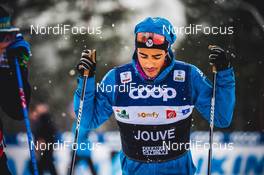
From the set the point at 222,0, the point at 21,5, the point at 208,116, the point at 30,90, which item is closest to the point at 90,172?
the point at 30,90

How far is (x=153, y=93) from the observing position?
2035 mm

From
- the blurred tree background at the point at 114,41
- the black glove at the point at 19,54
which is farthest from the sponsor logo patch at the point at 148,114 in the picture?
Result: the black glove at the point at 19,54

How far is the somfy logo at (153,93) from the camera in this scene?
2.03 m

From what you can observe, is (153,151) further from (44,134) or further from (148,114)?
(44,134)

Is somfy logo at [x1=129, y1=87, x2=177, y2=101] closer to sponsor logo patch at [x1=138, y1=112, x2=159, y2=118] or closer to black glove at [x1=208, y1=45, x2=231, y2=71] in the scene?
sponsor logo patch at [x1=138, y1=112, x2=159, y2=118]

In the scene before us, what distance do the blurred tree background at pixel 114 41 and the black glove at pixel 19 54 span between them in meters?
0.07

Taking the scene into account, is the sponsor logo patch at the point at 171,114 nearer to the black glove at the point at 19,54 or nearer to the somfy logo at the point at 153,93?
the somfy logo at the point at 153,93

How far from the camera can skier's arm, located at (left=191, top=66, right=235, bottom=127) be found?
6.26 ft

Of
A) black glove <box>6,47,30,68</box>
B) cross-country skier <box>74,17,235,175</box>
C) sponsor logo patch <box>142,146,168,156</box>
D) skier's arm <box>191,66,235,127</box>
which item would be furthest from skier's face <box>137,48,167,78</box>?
black glove <box>6,47,30,68</box>

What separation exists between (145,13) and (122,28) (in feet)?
0.43

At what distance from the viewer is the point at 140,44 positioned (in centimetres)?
203

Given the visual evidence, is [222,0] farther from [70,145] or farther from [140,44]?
[70,145]

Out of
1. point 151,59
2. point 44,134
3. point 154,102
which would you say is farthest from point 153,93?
point 44,134

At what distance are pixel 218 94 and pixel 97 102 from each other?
499 mm
